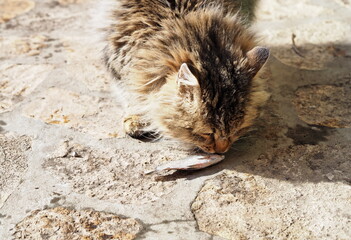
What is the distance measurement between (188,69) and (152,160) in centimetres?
66

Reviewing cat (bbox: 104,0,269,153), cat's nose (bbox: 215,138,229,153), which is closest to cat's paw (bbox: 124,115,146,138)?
cat (bbox: 104,0,269,153)

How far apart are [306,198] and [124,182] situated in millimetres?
1013

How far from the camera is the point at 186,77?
100 inches

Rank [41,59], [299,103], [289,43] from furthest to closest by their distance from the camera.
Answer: [289,43]
[41,59]
[299,103]

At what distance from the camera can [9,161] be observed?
2779mm

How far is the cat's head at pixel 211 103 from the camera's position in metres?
2.59

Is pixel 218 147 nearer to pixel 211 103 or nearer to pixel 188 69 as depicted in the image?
pixel 211 103

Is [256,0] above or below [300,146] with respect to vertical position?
above

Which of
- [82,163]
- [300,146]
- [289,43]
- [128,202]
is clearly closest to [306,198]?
[300,146]

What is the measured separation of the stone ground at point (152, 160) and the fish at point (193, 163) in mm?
44

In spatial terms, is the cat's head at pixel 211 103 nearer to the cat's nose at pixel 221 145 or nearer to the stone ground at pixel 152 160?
the cat's nose at pixel 221 145

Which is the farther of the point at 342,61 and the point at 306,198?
the point at 342,61

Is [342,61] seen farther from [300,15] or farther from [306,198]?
[306,198]

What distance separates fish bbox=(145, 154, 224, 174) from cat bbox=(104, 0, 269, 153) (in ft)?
0.17
